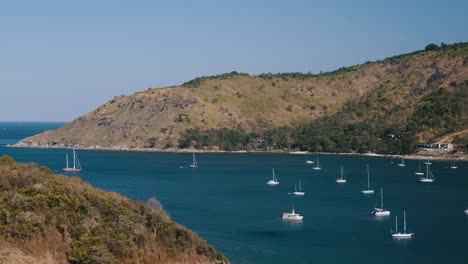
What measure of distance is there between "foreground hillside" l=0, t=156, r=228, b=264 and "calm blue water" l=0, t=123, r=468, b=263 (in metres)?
9.75

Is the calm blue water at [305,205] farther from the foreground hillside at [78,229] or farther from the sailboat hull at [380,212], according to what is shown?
the foreground hillside at [78,229]

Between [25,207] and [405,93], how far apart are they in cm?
16418

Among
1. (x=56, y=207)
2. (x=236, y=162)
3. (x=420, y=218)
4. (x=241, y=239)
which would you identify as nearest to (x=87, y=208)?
(x=56, y=207)

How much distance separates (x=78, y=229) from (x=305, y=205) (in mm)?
46626

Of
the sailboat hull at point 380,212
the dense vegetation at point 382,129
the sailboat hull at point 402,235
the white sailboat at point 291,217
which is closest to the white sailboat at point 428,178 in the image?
the sailboat hull at point 380,212

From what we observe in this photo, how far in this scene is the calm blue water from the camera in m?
60.9

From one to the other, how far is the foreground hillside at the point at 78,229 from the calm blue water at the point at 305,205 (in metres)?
9.75

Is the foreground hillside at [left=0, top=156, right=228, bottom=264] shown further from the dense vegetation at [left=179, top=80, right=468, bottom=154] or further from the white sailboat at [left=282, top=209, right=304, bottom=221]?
the dense vegetation at [left=179, top=80, right=468, bottom=154]

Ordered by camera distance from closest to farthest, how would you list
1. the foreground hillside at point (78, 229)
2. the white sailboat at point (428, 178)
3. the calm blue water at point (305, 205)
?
the foreground hillside at point (78, 229)
the calm blue water at point (305, 205)
the white sailboat at point (428, 178)

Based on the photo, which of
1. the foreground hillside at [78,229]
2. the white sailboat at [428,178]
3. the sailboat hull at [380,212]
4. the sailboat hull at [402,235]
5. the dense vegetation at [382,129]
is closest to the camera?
the foreground hillside at [78,229]

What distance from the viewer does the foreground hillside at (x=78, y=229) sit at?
44031mm

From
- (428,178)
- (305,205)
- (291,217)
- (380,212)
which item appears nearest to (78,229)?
(291,217)

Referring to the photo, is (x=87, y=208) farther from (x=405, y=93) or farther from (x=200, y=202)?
(x=405, y=93)

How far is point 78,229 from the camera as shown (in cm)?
4550
